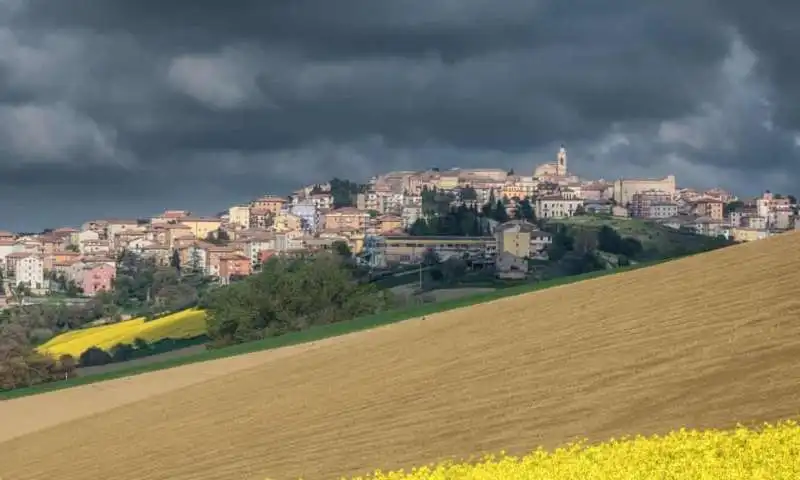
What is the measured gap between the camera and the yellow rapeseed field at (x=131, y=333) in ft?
232

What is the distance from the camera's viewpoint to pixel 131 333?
75438mm

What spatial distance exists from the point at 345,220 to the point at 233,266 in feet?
160

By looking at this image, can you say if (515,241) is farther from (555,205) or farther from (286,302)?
(555,205)

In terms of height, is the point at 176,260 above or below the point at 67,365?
above

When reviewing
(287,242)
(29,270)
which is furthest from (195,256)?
(29,270)

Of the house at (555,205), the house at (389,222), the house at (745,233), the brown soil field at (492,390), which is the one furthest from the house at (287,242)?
the brown soil field at (492,390)

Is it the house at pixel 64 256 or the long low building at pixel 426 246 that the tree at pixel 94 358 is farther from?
the house at pixel 64 256

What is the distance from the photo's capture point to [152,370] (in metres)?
38.7

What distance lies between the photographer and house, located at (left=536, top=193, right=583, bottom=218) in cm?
15288

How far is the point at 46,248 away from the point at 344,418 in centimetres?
18275

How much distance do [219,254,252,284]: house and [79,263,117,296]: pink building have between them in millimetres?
11743

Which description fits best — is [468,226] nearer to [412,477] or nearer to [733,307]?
[733,307]

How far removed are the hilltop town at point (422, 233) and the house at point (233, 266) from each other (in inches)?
4.2

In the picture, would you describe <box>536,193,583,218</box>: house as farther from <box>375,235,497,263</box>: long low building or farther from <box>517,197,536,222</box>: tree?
<box>375,235,497,263</box>: long low building
